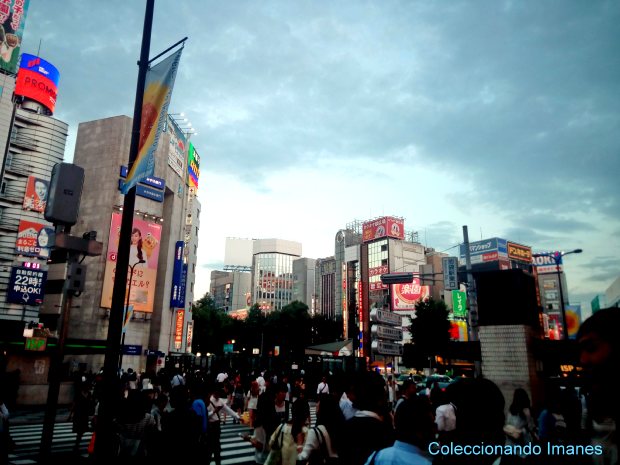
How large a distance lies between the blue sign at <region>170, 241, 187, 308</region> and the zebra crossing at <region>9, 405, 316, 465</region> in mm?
37100

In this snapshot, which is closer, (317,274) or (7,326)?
(7,326)

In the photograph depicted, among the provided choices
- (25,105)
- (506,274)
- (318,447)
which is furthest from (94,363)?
(318,447)

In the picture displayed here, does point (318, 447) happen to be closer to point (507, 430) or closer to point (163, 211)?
point (507, 430)

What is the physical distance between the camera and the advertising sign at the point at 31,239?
37.3m

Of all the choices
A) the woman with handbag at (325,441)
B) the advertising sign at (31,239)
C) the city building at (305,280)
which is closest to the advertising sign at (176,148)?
the advertising sign at (31,239)

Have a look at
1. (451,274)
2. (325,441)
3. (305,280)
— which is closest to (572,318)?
(451,274)

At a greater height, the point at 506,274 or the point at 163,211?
the point at 163,211

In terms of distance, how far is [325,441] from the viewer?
4.98 m

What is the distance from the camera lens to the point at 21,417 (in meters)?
17.9

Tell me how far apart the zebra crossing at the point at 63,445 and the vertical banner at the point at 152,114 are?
8107 millimetres

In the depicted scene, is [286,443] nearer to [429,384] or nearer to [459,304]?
[429,384]

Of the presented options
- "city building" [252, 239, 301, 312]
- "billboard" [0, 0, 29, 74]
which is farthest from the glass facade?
"billboard" [0, 0, 29, 74]

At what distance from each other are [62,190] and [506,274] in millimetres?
14600

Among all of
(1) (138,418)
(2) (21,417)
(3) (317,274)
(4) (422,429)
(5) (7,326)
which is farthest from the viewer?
(3) (317,274)
